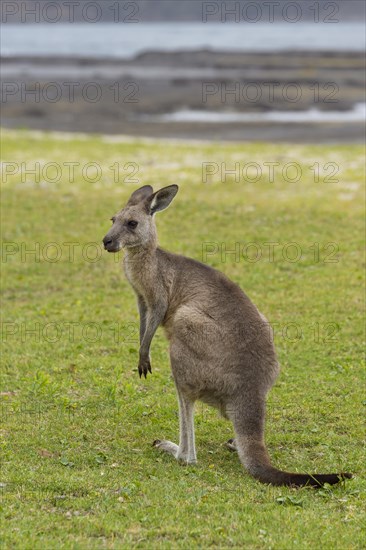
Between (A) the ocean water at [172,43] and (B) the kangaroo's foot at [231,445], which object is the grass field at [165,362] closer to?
(B) the kangaroo's foot at [231,445]

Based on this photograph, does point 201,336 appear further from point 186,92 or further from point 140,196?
point 186,92

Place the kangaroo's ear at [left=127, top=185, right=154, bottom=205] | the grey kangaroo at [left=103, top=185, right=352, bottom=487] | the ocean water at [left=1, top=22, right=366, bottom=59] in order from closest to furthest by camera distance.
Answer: the grey kangaroo at [left=103, top=185, right=352, bottom=487], the kangaroo's ear at [left=127, top=185, right=154, bottom=205], the ocean water at [left=1, top=22, right=366, bottom=59]

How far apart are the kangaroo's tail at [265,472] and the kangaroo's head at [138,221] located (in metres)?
1.88

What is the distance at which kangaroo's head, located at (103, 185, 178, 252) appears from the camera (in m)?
7.56

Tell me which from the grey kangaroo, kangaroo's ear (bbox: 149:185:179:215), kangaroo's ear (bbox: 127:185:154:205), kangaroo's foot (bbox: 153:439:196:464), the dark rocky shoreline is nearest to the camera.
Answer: the grey kangaroo

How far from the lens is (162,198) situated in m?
7.62

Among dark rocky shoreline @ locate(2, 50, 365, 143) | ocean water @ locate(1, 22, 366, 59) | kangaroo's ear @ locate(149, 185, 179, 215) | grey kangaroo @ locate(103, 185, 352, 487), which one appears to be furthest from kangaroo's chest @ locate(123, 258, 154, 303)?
ocean water @ locate(1, 22, 366, 59)

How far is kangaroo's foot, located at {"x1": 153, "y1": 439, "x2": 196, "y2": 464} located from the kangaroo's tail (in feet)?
1.80

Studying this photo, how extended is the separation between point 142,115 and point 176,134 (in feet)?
21.0

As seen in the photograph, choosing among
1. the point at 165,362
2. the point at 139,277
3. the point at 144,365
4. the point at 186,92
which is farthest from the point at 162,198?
the point at 186,92

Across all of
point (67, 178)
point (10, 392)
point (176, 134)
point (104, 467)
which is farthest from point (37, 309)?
point (176, 134)

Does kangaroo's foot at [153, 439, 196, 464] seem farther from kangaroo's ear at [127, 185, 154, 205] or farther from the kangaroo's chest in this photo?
kangaroo's ear at [127, 185, 154, 205]

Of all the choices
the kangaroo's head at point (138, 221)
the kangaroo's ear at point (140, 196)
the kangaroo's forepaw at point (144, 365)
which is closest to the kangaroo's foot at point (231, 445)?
the kangaroo's forepaw at point (144, 365)

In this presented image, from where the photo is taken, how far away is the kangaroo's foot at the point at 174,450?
7.16 m
